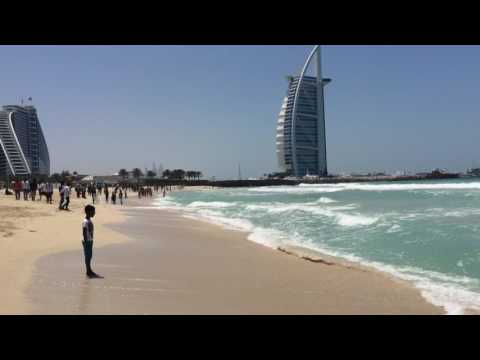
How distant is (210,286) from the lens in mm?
6523

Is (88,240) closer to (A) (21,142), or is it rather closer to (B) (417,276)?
(B) (417,276)

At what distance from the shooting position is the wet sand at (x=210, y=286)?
208 inches

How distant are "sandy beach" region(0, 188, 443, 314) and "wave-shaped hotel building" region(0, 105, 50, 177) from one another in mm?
113809

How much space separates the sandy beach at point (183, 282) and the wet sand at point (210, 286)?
13 mm

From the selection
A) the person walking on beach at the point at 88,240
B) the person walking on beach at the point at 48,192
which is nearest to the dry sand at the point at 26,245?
the person walking on beach at the point at 88,240

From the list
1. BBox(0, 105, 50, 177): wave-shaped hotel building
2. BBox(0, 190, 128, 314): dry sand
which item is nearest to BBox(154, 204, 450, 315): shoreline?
BBox(0, 190, 128, 314): dry sand

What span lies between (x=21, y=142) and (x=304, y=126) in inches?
3935

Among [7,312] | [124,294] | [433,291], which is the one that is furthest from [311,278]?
[7,312]

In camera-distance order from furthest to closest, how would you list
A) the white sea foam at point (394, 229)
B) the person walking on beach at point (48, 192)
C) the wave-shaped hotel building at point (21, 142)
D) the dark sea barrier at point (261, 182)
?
1. the dark sea barrier at point (261, 182)
2. the wave-shaped hotel building at point (21, 142)
3. the person walking on beach at point (48, 192)
4. the white sea foam at point (394, 229)

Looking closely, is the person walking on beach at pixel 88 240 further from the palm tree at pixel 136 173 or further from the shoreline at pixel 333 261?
the palm tree at pixel 136 173

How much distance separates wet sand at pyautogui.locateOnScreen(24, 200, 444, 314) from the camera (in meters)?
5.28

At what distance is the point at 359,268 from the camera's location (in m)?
8.15
